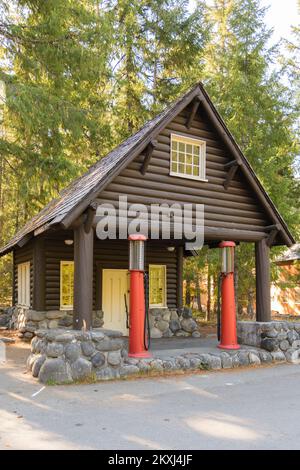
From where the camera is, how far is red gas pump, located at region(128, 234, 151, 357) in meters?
9.59

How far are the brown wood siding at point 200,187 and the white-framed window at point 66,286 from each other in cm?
446

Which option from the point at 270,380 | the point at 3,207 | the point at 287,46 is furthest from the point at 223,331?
the point at 287,46

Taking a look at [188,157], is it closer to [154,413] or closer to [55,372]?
[55,372]

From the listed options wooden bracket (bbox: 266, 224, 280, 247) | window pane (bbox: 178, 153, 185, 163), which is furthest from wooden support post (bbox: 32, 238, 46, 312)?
wooden bracket (bbox: 266, 224, 280, 247)

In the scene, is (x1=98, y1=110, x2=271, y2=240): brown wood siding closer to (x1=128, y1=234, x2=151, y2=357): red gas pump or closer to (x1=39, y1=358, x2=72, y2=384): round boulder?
(x1=128, y1=234, x2=151, y2=357): red gas pump

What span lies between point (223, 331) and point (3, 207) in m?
16.9

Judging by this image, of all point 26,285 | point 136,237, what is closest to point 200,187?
point 136,237

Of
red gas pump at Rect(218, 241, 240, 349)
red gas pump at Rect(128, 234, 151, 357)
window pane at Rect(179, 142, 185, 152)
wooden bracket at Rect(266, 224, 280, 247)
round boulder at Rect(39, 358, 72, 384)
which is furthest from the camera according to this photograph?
wooden bracket at Rect(266, 224, 280, 247)

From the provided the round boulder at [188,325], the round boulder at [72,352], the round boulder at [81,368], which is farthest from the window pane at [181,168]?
the round boulder at [188,325]

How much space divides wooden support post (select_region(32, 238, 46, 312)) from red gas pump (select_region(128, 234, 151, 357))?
455 centimetres

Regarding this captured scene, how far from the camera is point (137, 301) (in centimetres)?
969

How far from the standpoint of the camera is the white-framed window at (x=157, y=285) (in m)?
15.5

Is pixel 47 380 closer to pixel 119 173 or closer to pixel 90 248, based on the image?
pixel 90 248

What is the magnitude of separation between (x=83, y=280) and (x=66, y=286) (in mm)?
4833
